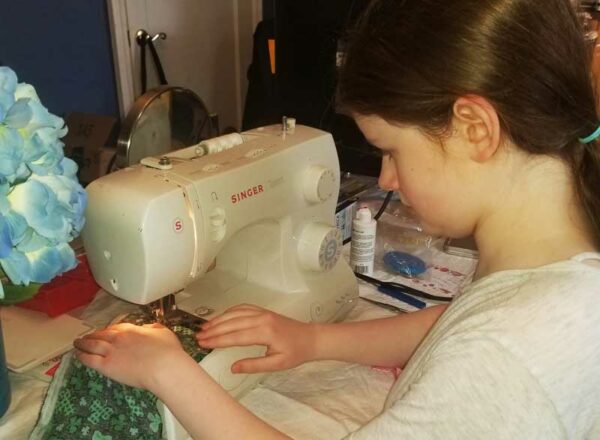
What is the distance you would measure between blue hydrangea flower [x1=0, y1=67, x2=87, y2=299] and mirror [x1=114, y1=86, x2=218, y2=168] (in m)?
0.24

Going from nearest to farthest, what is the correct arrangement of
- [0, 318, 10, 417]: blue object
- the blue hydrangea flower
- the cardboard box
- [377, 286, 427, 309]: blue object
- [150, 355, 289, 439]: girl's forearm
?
the blue hydrangea flower, [150, 355, 289, 439]: girl's forearm, [0, 318, 10, 417]: blue object, [377, 286, 427, 309]: blue object, the cardboard box

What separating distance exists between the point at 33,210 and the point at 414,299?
0.63 m

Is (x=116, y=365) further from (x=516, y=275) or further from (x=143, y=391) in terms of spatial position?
(x=516, y=275)

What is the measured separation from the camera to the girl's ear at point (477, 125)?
1.85 ft

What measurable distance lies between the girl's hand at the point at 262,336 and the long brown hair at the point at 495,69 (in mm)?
315

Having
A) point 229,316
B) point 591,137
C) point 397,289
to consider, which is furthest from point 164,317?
point 591,137

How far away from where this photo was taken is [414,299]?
38.8 inches

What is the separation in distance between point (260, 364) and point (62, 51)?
1.87 metres

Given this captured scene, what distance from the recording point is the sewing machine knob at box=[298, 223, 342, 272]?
2.98ft

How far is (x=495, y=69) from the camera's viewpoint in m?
0.55

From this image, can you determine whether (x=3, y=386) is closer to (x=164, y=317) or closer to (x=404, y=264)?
(x=164, y=317)

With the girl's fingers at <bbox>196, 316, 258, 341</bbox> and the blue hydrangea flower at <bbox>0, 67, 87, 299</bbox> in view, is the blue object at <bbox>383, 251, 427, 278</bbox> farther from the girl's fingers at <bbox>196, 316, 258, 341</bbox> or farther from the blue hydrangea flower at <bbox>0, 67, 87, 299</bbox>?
the blue hydrangea flower at <bbox>0, 67, 87, 299</bbox>

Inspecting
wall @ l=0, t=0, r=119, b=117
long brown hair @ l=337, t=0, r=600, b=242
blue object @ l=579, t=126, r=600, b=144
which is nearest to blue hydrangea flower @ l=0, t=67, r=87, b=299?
long brown hair @ l=337, t=0, r=600, b=242

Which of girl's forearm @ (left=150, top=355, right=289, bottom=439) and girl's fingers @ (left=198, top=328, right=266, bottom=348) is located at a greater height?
girl's forearm @ (left=150, top=355, right=289, bottom=439)
